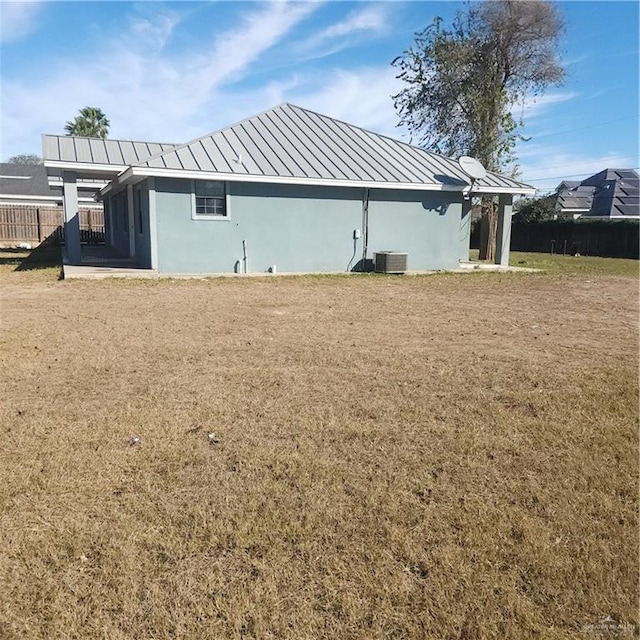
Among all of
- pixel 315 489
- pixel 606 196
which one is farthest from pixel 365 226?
pixel 606 196

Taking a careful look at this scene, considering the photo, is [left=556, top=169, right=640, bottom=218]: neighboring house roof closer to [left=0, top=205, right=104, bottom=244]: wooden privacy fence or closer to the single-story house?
the single-story house

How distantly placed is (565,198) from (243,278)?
39.7m

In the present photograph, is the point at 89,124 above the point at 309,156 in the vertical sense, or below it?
above

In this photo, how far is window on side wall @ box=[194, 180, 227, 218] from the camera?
47.3 ft

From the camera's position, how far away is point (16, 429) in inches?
154

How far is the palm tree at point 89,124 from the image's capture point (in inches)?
1937

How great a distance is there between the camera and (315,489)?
3.14 meters

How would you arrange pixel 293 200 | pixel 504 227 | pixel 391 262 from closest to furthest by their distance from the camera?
pixel 293 200, pixel 391 262, pixel 504 227

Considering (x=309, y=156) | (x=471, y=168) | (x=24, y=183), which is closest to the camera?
(x=309, y=156)

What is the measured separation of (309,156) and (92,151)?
21.5 ft

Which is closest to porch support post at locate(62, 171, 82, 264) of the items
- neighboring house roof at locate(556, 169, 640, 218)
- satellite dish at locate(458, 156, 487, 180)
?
satellite dish at locate(458, 156, 487, 180)

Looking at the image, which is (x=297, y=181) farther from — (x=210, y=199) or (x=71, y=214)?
(x=71, y=214)

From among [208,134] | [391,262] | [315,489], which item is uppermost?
[208,134]

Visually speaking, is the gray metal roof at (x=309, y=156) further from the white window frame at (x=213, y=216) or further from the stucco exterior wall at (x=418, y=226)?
the stucco exterior wall at (x=418, y=226)
